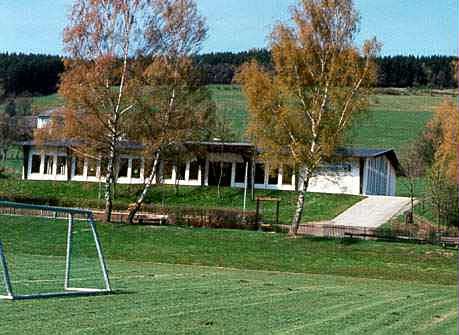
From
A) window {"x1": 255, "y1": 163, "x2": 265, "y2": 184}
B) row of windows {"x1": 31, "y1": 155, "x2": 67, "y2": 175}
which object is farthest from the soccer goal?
row of windows {"x1": 31, "y1": 155, "x2": 67, "y2": 175}

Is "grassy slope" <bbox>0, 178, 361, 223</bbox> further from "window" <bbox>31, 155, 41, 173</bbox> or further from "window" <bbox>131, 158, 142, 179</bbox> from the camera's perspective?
"window" <bbox>31, 155, 41, 173</bbox>

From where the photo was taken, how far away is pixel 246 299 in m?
15.1

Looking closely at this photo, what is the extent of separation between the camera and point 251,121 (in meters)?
40.1

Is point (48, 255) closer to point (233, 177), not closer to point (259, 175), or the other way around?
point (259, 175)

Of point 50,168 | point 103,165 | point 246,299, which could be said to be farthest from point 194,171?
point 246,299

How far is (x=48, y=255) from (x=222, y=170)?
34253 millimetres

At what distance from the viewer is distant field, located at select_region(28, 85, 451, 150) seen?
306 ft

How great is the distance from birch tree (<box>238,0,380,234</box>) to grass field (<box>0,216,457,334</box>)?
19.6ft

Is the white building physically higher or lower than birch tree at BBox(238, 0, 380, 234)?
lower

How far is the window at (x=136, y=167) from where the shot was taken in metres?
64.6

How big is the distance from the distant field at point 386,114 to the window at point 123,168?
1781cm

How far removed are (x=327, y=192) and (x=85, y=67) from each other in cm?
2401

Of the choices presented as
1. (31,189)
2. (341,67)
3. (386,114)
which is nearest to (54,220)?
(341,67)

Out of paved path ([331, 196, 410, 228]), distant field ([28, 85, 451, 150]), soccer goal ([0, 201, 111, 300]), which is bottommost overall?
soccer goal ([0, 201, 111, 300])
